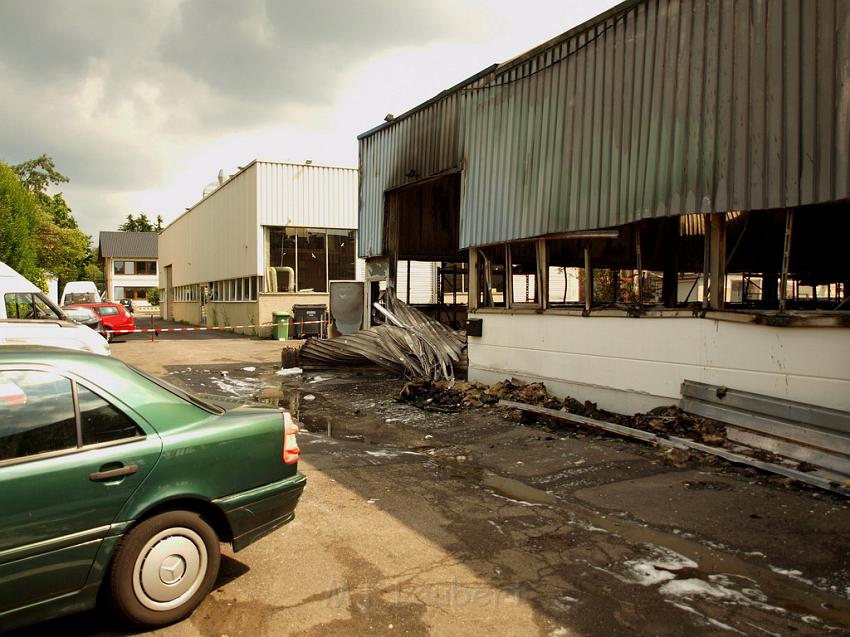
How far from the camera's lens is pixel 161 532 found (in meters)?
3.08

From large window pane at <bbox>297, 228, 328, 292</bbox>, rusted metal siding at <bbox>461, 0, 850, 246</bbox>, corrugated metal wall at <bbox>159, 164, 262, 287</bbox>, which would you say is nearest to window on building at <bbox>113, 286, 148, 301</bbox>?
corrugated metal wall at <bbox>159, 164, 262, 287</bbox>

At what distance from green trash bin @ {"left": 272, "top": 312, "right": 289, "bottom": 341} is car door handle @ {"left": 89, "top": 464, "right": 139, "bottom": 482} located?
839 inches

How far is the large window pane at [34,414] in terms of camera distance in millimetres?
2824

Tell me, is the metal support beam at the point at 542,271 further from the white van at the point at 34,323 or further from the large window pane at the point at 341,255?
the large window pane at the point at 341,255

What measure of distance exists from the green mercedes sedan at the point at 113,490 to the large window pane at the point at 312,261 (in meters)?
23.4

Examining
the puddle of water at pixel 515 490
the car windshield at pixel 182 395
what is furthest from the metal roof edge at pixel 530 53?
the car windshield at pixel 182 395

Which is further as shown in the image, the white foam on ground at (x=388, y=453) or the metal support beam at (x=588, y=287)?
the metal support beam at (x=588, y=287)

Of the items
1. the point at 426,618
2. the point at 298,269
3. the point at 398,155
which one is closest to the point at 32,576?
the point at 426,618

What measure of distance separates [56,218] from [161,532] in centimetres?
6046

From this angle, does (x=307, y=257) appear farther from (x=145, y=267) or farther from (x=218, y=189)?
(x=145, y=267)

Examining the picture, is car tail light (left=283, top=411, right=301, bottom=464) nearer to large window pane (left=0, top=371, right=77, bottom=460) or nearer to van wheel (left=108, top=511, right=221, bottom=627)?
van wheel (left=108, top=511, right=221, bottom=627)

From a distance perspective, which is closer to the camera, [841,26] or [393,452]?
[841,26]

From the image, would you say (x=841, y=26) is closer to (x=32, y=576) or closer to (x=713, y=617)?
(x=713, y=617)

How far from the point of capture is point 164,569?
3.10 metres
